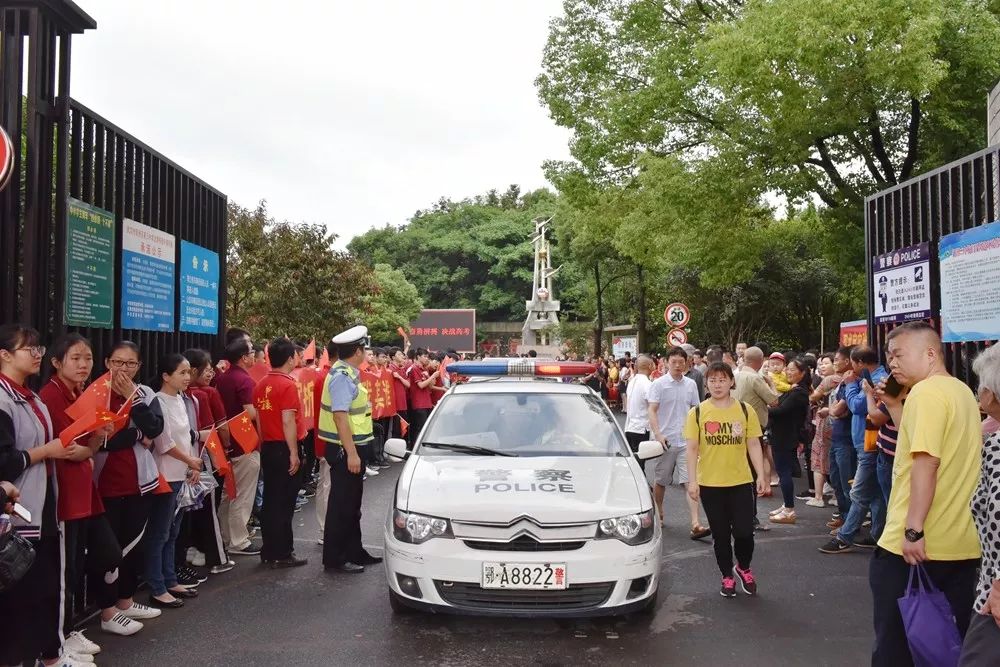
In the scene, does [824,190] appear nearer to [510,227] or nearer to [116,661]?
[116,661]

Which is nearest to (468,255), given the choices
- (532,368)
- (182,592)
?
(532,368)

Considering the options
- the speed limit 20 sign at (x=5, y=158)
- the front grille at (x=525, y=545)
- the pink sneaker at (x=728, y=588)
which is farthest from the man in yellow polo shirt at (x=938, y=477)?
the speed limit 20 sign at (x=5, y=158)

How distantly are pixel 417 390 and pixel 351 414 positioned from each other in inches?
322

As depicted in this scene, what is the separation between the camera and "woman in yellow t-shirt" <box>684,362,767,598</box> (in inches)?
230

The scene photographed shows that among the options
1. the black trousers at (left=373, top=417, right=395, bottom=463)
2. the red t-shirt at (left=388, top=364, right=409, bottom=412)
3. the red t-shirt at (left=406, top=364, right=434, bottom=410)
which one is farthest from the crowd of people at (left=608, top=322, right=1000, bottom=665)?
the black trousers at (left=373, top=417, right=395, bottom=463)

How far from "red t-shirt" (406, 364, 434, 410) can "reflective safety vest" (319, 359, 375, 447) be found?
308 inches

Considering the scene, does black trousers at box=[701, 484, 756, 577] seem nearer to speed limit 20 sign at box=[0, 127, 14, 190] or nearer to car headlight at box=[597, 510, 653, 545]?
car headlight at box=[597, 510, 653, 545]

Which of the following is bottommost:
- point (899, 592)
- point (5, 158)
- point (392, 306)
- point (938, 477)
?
point (899, 592)

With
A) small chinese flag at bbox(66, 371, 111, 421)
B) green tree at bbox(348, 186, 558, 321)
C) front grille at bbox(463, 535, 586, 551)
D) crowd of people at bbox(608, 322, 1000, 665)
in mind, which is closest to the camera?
crowd of people at bbox(608, 322, 1000, 665)

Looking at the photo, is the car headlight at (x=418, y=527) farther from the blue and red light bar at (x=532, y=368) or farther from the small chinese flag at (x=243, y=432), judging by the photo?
the blue and red light bar at (x=532, y=368)

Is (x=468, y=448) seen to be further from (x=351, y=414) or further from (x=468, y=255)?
(x=468, y=255)

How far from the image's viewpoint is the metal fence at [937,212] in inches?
271

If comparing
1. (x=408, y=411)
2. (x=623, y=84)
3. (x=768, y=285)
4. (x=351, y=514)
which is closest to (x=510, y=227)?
(x=768, y=285)

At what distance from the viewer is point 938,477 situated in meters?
3.19
